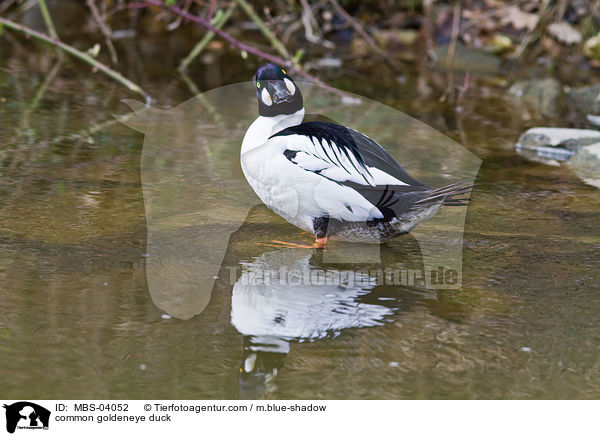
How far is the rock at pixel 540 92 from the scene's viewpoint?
7691 millimetres

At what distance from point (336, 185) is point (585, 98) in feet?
15.8

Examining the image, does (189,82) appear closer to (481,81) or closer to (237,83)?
(237,83)

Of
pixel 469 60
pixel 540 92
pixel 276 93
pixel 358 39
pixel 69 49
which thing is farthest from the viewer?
pixel 358 39

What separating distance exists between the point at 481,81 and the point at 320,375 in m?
6.36

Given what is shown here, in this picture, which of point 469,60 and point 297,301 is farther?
point 469,60

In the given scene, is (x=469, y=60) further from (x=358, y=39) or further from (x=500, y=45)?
(x=358, y=39)

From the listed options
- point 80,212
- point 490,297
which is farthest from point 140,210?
point 490,297

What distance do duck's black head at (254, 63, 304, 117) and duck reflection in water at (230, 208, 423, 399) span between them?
68cm

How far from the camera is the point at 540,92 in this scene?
→ 7965 millimetres

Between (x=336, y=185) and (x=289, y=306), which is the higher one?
(x=336, y=185)

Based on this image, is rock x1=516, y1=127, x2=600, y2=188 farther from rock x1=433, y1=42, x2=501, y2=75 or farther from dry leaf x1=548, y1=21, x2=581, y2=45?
dry leaf x1=548, y1=21, x2=581, y2=45

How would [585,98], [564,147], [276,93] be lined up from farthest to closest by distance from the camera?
[585,98] < [564,147] < [276,93]

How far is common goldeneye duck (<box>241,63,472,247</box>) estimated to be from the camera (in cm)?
373

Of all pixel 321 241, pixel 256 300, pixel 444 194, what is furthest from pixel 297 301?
pixel 444 194
